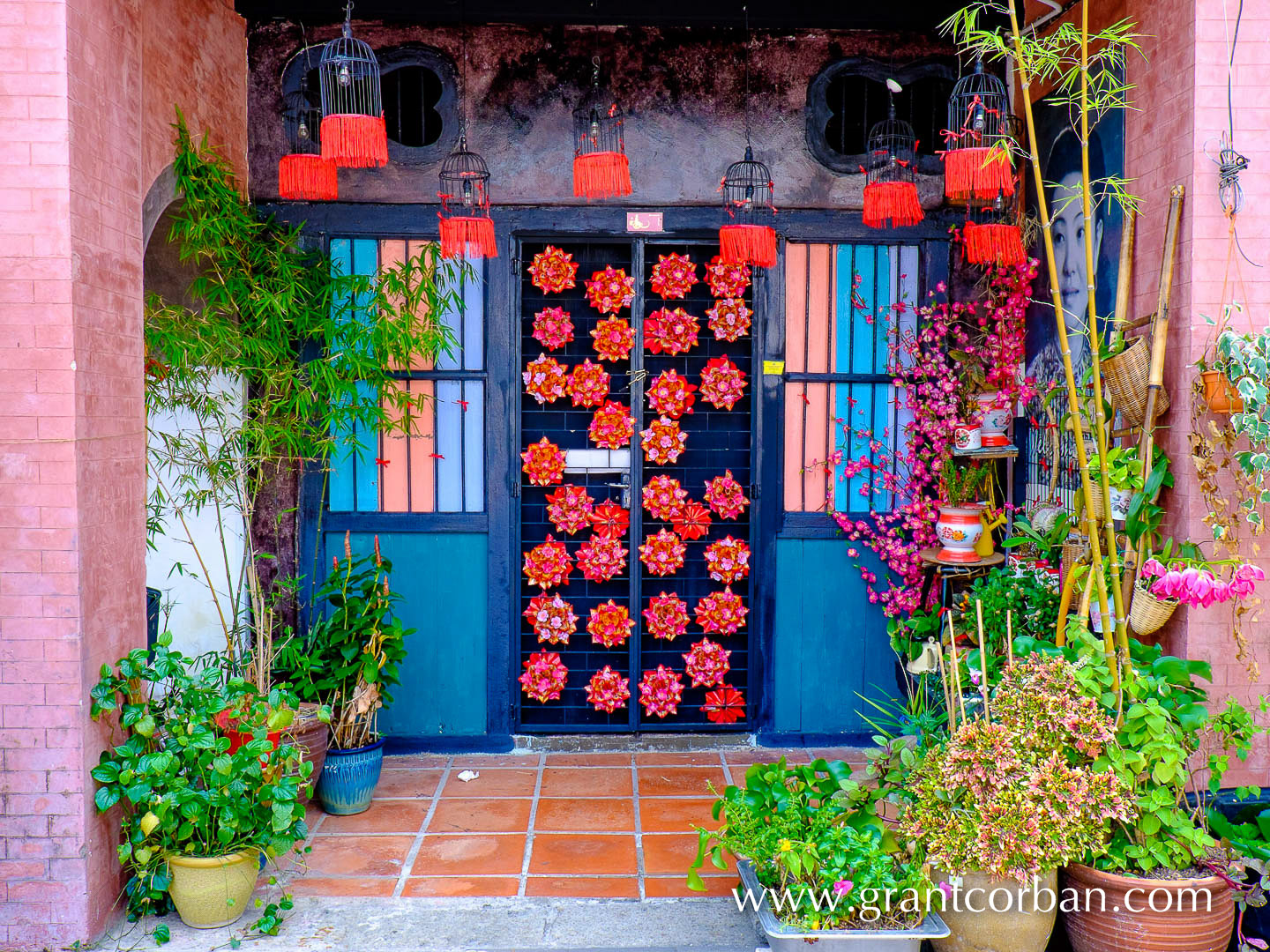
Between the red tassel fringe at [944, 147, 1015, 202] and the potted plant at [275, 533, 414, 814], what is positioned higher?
the red tassel fringe at [944, 147, 1015, 202]

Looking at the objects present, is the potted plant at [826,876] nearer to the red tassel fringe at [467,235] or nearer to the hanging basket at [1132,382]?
→ the hanging basket at [1132,382]

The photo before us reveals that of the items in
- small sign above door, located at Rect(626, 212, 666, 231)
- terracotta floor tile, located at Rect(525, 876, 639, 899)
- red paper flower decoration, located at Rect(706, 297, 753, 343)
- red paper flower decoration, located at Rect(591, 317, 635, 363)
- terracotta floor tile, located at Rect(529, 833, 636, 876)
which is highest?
small sign above door, located at Rect(626, 212, 666, 231)

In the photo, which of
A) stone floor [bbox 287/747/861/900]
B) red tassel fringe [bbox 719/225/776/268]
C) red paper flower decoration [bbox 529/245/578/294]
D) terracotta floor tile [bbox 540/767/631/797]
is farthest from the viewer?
red paper flower decoration [bbox 529/245/578/294]

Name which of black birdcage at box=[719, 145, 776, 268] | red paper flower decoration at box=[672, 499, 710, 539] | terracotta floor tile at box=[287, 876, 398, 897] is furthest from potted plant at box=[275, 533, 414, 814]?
black birdcage at box=[719, 145, 776, 268]

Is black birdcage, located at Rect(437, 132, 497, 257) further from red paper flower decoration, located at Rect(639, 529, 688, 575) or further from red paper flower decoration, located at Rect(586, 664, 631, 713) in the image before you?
red paper flower decoration, located at Rect(586, 664, 631, 713)

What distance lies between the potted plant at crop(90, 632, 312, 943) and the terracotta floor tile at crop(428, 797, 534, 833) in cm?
90

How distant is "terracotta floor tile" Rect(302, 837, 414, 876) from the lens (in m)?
3.95

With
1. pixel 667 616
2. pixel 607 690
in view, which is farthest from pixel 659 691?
pixel 667 616

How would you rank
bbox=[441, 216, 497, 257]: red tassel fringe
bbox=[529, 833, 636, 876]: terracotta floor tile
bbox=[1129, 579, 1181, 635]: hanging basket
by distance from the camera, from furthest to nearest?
bbox=[441, 216, 497, 257]: red tassel fringe
bbox=[529, 833, 636, 876]: terracotta floor tile
bbox=[1129, 579, 1181, 635]: hanging basket

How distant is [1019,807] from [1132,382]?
5.56ft

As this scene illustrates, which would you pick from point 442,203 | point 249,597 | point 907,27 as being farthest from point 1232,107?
point 249,597

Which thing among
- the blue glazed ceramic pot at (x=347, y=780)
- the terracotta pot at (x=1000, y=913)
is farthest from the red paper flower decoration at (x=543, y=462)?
the terracotta pot at (x=1000, y=913)

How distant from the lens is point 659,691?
213 inches

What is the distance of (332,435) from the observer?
16.9 feet
